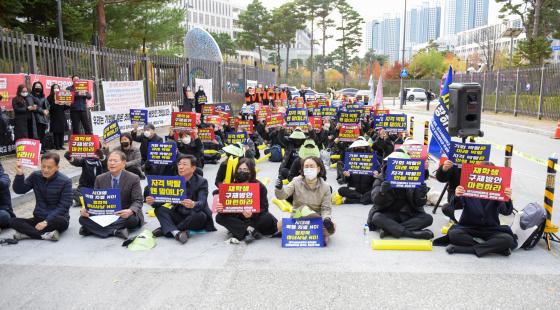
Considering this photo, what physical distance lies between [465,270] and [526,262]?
0.86m

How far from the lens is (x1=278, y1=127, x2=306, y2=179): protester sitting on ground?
9980mm

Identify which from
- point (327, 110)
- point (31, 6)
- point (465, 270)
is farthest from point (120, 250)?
point (31, 6)

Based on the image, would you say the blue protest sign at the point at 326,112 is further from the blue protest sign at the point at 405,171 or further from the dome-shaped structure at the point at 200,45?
the dome-shaped structure at the point at 200,45

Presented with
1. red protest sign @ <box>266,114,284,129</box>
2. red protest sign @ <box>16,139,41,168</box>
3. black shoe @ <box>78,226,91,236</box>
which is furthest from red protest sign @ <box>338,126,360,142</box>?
red protest sign @ <box>16,139,41,168</box>

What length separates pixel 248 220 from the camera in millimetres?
6891

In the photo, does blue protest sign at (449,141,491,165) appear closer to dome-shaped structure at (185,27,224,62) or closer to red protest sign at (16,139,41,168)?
red protest sign at (16,139,41,168)

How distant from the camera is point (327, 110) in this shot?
1548 cm

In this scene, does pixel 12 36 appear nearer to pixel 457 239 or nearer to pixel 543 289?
pixel 457 239

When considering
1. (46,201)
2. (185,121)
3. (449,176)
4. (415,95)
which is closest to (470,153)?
(449,176)

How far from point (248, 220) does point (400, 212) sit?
2132 mm

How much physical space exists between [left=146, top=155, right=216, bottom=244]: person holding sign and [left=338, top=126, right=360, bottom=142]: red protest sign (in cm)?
A: 538

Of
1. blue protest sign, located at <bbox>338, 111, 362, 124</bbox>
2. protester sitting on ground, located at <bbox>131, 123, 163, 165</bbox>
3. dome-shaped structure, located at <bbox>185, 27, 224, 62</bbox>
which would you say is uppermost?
dome-shaped structure, located at <bbox>185, 27, 224, 62</bbox>

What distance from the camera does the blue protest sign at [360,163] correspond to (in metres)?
8.91

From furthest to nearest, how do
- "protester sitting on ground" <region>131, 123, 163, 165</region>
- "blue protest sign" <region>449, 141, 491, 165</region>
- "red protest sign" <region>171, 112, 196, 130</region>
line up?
"red protest sign" <region>171, 112, 196, 130</region> < "protester sitting on ground" <region>131, 123, 163, 165</region> < "blue protest sign" <region>449, 141, 491, 165</region>
